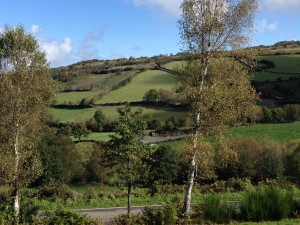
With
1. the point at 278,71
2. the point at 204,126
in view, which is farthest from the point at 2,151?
the point at 278,71

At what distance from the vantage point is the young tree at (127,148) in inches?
926

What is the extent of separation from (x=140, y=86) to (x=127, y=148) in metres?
80.2

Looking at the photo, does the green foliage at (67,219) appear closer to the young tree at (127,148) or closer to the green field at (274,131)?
the young tree at (127,148)

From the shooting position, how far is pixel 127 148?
23422 millimetres

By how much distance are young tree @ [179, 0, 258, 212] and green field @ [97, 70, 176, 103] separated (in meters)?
74.6

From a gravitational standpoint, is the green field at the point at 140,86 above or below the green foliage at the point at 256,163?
above

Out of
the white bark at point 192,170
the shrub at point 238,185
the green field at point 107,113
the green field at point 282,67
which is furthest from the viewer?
the green field at point 282,67

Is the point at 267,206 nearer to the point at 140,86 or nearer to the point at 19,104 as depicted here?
the point at 19,104

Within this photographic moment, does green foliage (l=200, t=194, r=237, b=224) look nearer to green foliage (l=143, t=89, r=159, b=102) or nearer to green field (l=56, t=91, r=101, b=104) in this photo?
green foliage (l=143, t=89, r=159, b=102)

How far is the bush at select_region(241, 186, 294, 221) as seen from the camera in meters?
16.7

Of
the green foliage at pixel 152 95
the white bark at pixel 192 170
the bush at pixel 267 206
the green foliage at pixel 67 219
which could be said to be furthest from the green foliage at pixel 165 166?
the green foliage at pixel 152 95

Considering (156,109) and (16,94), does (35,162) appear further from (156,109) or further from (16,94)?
(156,109)

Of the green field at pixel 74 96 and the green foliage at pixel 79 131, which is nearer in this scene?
the green foliage at pixel 79 131

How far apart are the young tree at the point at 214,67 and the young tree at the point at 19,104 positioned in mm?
8584
